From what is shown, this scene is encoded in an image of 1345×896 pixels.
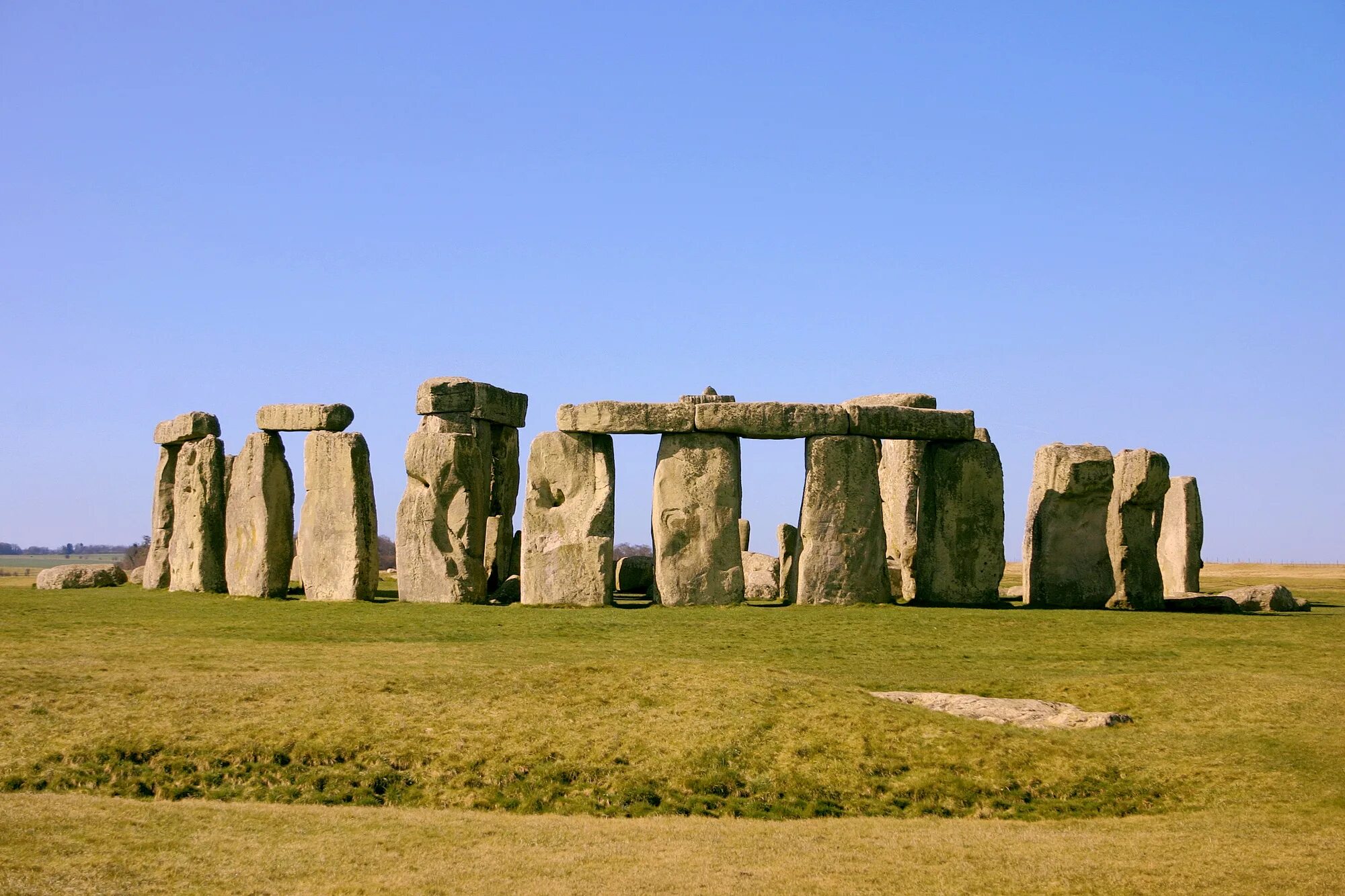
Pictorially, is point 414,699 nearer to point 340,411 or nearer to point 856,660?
point 856,660

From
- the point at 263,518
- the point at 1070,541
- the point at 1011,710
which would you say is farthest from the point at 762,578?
the point at 1011,710

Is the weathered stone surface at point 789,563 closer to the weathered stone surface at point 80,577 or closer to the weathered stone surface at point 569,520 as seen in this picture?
the weathered stone surface at point 569,520

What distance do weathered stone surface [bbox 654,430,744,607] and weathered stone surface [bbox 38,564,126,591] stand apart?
13.5 metres

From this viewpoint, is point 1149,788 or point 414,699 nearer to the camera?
point 1149,788

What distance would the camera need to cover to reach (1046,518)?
24.9m

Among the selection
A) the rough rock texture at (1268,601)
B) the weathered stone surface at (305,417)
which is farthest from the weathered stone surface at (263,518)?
the rough rock texture at (1268,601)

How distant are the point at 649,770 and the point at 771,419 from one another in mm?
11667

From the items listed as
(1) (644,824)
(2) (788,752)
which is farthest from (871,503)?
(1) (644,824)

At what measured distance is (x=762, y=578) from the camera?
26.4 m

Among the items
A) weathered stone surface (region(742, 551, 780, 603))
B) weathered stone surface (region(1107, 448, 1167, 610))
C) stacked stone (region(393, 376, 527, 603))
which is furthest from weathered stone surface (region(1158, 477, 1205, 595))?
stacked stone (region(393, 376, 527, 603))

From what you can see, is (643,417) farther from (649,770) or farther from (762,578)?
(649,770)

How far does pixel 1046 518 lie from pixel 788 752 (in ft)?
41.4

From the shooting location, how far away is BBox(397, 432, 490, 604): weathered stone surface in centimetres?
2480

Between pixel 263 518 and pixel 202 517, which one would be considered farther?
pixel 202 517
